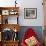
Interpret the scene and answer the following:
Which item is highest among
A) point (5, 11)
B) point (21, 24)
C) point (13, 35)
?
point (5, 11)

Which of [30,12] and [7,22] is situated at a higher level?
[30,12]

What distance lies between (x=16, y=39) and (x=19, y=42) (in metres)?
0.21

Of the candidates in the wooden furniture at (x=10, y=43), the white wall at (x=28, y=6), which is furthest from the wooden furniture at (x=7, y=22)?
the white wall at (x=28, y=6)

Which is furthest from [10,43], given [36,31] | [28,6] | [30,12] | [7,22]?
[28,6]

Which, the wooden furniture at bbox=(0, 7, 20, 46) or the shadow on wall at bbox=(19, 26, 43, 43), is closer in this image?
the wooden furniture at bbox=(0, 7, 20, 46)

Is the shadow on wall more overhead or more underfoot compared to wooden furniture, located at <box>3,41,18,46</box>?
more overhead

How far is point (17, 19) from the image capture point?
5883mm

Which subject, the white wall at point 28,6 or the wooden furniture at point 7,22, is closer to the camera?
the wooden furniture at point 7,22

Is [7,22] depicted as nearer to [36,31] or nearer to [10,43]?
[10,43]

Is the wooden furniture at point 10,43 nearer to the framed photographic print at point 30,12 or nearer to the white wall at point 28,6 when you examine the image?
the white wall at point 28,6

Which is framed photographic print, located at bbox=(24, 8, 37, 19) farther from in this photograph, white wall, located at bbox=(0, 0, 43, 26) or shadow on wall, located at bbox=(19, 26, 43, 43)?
shadow on wall, located at bbox=(19, 26, 43, 43)

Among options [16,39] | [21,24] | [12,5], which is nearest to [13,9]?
[12,5]

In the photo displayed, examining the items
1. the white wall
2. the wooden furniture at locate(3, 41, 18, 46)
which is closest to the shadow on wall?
the white wall

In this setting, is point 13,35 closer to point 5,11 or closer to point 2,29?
point 2,29
